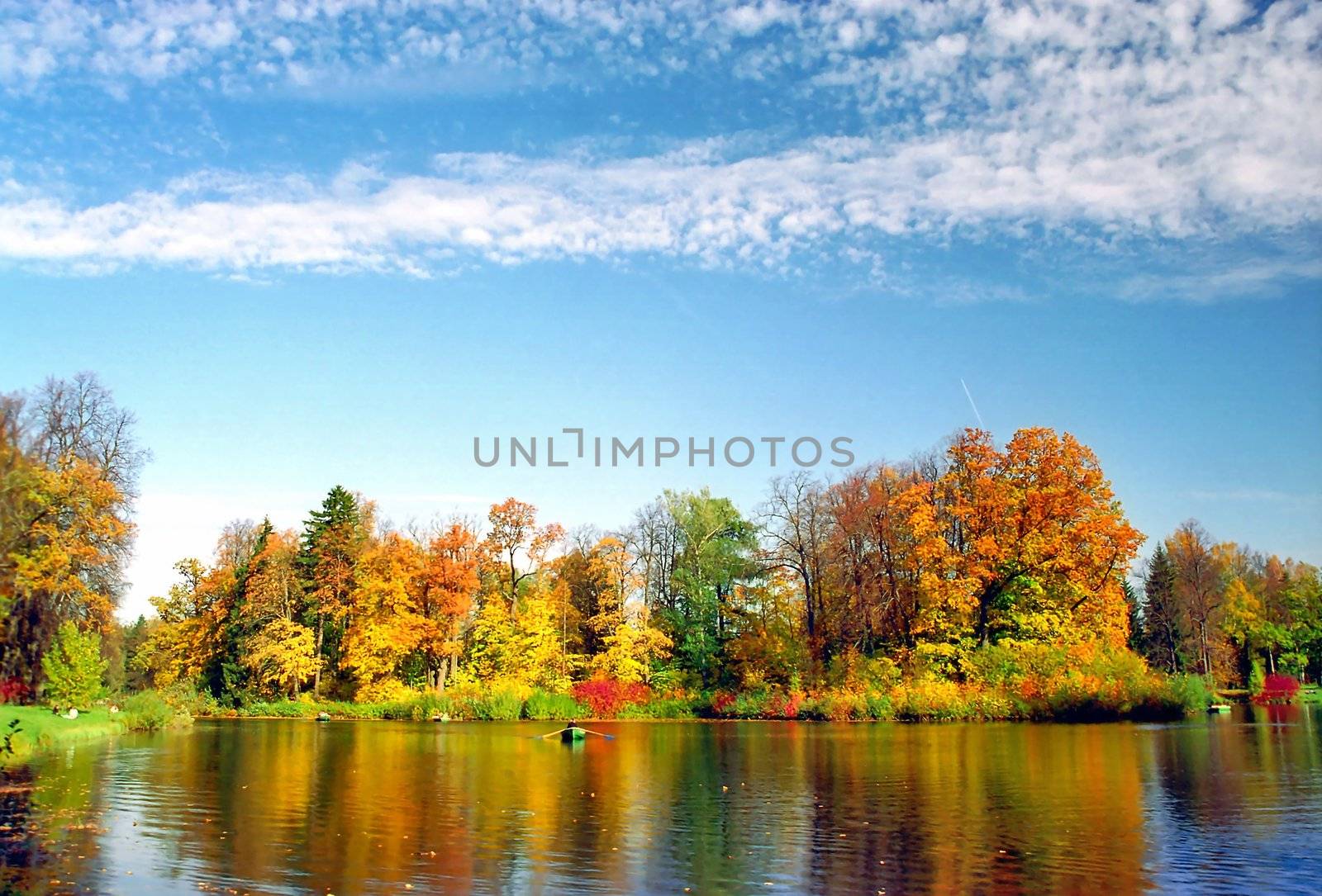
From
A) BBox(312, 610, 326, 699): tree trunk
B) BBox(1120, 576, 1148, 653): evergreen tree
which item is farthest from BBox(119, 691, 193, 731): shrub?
BBox(1120, 576, 1148, 653): evergreen tree

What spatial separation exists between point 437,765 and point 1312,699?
235 feet

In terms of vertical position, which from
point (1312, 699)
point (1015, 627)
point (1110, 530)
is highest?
point (1110, 530)

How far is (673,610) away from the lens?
215 feet

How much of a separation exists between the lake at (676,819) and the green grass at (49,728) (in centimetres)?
134

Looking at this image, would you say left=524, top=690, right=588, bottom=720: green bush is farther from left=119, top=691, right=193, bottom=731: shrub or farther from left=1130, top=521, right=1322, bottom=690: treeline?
left=1130, top=521, right=1322, bottom=690: treeline

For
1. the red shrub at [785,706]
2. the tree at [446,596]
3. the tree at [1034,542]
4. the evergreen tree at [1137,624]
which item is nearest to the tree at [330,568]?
the tree at [446,596]

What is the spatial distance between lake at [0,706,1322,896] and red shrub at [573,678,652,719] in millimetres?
24727

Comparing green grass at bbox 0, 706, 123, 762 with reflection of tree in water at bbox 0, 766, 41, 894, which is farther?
green grass at bbox 0, 706, 123, 762

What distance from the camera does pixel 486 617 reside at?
62.9 meters

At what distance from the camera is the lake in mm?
14023

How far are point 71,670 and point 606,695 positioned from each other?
2866 cm

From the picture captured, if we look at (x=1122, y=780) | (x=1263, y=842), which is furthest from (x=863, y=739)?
(x=1263, y=842)

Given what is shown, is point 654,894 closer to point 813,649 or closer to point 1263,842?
point 1263,842

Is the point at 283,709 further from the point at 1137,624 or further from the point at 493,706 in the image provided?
the point at 1137,624
